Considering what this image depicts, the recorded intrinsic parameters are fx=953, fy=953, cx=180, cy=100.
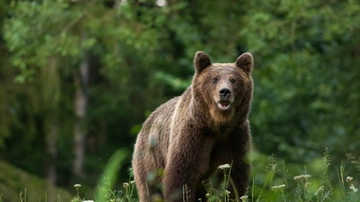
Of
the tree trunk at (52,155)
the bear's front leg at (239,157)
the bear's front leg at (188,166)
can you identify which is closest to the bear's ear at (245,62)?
the bear's front leg at (239,157)

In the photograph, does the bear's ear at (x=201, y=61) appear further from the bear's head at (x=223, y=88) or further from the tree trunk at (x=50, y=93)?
the tree trunk at (x=50, y=93)

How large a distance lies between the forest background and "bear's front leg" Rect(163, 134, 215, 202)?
7.39m

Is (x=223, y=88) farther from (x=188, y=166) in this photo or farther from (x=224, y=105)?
(x=188, y=166)

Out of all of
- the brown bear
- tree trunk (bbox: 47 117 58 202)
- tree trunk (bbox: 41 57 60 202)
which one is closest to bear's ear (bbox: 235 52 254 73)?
the brown bear

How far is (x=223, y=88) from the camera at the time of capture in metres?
7.03

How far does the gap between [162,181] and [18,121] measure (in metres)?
11.4

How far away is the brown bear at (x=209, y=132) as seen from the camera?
7.05 m

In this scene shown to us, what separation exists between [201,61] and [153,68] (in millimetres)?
16673

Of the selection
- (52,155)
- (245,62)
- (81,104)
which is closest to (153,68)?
(81,104)

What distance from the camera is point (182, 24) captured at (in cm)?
1864

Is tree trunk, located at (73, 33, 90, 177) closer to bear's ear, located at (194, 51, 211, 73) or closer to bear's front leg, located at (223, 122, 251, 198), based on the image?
bear's ear, located at (194, 51, 211, 73)

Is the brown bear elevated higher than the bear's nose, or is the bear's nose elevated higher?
the bear's nose

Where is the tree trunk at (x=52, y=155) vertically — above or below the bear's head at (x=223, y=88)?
below

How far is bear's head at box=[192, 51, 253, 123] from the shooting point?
7066 mm
